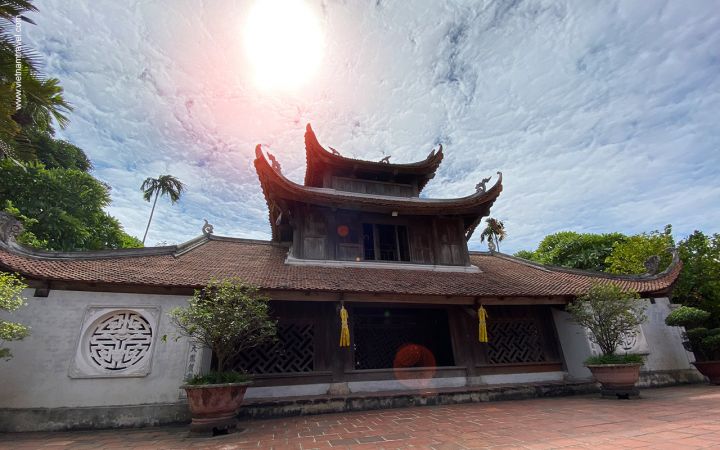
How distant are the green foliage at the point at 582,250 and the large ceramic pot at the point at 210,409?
24.5 meters

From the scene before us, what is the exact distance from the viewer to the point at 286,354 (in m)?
8.09

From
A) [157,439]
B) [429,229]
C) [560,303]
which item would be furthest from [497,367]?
[157,439]

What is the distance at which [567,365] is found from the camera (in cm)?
935

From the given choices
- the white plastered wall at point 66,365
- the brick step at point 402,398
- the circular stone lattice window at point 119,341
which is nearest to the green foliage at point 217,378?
the brick step at point 402,398

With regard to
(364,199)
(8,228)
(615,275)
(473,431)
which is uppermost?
(364,199)

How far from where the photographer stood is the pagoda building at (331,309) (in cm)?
612

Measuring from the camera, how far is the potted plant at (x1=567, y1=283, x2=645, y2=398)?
23.0 feet

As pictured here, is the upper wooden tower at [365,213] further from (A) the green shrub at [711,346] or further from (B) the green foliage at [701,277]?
(B) the green foliage at [701,277]

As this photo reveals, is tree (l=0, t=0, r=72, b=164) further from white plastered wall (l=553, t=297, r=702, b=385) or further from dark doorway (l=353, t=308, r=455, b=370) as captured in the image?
white plastered wall (l=553, t=297, r=702, b=385)

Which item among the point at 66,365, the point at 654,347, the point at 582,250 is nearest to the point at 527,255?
the point at 582,250

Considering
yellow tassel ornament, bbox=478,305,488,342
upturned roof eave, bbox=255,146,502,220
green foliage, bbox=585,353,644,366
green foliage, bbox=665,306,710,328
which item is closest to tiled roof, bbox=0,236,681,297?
yellow tassel ornament, bbox=478,305,488,342

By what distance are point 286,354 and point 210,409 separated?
9.66 feet

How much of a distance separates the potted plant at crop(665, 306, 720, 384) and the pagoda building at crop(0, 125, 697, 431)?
49 cm

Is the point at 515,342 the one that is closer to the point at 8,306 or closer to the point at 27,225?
the point at 8,306
